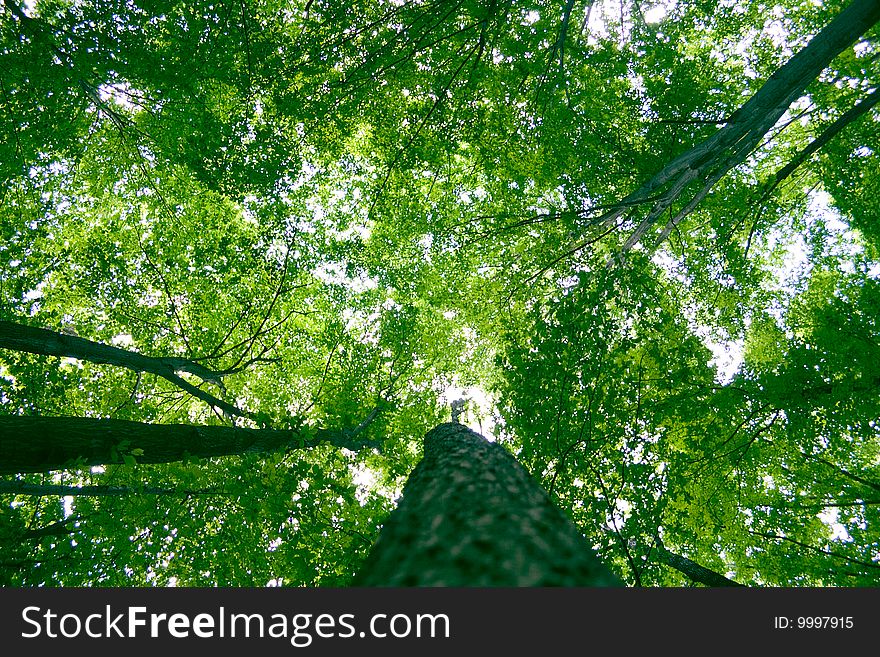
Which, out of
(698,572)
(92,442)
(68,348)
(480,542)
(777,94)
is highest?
(777,94)

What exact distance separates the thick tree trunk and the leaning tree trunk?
131 inches

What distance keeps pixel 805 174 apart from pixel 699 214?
274 cm

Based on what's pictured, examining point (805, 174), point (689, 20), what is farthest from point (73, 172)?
point (805, 174)

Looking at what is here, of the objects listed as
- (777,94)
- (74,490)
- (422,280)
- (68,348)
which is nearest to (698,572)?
(777,94)

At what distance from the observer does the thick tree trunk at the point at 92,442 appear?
352cm

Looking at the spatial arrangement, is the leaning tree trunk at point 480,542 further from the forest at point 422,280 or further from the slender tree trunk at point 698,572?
the slender tree trunk at point 698,572

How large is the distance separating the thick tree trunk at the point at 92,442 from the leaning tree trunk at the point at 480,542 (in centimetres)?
333

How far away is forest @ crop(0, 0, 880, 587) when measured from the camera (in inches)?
196

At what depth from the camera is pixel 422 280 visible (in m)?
10.6

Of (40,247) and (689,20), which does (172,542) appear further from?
(689,20)

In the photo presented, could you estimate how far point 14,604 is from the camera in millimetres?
2551

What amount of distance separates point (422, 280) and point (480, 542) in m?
9.35

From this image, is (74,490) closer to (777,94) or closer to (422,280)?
(422,280)

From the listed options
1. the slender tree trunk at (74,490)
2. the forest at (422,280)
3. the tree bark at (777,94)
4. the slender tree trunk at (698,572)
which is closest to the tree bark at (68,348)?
the forest at (422,280)
